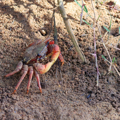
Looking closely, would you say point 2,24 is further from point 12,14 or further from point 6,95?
point 6,95

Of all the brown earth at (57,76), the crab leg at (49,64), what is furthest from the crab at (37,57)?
the brown earth at (57,76)

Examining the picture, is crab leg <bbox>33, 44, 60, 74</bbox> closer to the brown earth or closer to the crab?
the crab

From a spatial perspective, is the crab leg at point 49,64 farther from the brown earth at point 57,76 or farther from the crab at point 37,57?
the brown earth at point 57,76

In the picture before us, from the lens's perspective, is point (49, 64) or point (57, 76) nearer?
point (49, 64)

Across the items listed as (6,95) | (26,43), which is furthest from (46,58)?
(6,95)

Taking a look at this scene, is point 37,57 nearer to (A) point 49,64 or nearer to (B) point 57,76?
(A) point 49,64

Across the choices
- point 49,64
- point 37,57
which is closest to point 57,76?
point 49,64
